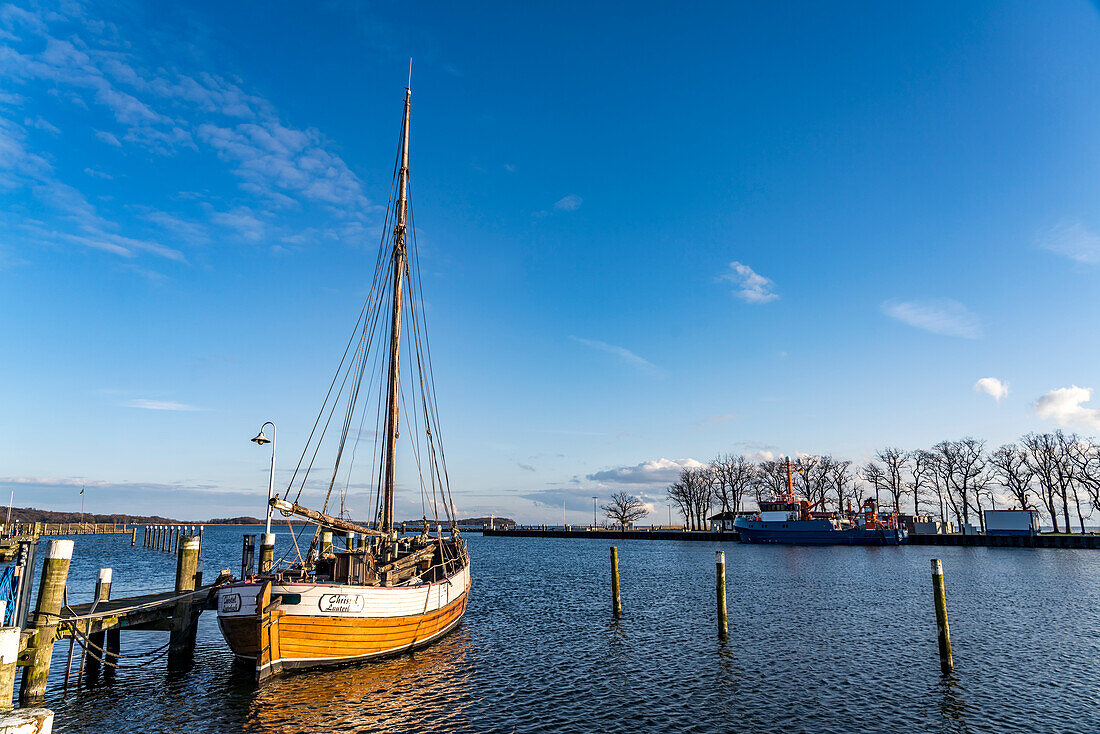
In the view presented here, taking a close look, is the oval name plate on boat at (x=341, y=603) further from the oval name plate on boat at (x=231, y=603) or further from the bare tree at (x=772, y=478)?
the bare tree at (x=772, y=478)

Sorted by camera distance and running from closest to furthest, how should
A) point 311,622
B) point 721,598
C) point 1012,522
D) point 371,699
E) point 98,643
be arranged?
1. point 371,699
2. point 311,622
3. point 98,643
4. point 721,598
5. point 1012,522

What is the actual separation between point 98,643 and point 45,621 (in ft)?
15.5

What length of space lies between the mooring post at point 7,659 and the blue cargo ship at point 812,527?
325 ft

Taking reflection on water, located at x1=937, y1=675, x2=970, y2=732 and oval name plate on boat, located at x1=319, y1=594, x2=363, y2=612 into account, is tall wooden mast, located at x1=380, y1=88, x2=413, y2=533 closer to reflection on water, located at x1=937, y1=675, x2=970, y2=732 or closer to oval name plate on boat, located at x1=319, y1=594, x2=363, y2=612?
oval name plate on boat, located at x1=319, y1=594, x2=363, y2=612

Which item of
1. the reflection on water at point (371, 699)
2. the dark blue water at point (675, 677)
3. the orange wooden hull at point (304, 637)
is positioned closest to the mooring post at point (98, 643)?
the dark blue water at point (675, 677)

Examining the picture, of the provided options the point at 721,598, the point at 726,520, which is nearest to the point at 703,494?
the point at 726,520

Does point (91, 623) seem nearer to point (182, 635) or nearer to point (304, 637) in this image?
point (182, 635)

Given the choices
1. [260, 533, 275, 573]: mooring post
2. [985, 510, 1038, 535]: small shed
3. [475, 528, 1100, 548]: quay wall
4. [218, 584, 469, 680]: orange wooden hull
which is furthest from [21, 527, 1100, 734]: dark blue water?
[985, 510, 1038, 535]: small shed

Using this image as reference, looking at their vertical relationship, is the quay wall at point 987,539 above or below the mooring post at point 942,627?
below

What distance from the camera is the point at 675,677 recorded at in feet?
72.5

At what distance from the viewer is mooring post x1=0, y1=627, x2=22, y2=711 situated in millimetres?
10562

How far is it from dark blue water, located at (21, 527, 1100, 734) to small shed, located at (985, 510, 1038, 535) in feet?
199

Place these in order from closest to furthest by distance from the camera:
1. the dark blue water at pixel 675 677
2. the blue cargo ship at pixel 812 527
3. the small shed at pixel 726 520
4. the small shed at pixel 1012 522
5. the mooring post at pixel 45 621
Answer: the mooring post at pixel 45 621 → the dark blue water at pixel 675 677 → the small shed at pixel 1012 522 → the blue cargo ship at pixel 812 527 → the small shed at pixel 726 520

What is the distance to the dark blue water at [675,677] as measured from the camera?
1781cm
